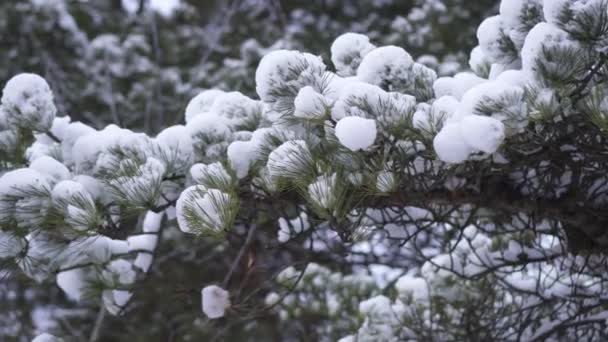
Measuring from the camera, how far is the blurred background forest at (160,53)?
5.12m

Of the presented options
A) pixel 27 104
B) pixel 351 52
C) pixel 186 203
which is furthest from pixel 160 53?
pixel 186 203

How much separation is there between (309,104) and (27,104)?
1.02 meters

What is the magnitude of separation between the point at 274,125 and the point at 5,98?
95cm

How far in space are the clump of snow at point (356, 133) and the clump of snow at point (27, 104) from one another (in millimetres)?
1101

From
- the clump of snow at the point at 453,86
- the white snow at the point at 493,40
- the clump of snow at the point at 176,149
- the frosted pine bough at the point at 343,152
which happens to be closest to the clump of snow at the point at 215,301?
the frosted pine bough at the point at 343,152

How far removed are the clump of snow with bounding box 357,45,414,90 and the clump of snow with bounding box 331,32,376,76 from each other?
0.77 ft

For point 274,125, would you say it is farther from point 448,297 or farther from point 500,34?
point 448,297

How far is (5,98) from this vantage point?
82.2 inches

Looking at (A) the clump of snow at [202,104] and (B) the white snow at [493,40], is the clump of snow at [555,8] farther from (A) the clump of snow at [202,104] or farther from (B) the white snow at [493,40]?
(A) the clump of snow at [202,104]

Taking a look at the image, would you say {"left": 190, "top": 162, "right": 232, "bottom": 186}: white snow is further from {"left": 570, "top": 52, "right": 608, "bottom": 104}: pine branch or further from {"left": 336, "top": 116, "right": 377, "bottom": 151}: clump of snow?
{"left": 570, "top": 52, "right": 608, "bottom": 104}: pine branch

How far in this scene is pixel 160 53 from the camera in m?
5.96

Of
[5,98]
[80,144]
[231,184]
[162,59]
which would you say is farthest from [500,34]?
[162,59]

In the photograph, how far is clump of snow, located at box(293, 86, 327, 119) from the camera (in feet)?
5.42

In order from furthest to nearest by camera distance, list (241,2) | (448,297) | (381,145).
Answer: (241,2), (448,297), (381,145)
